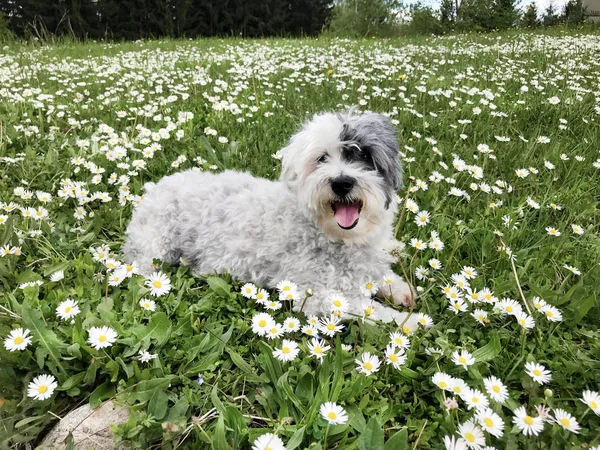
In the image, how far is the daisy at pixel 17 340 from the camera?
2.27 metres

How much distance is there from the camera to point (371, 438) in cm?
199

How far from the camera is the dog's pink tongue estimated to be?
313 centimetres

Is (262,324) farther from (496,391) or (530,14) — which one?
(530,14)

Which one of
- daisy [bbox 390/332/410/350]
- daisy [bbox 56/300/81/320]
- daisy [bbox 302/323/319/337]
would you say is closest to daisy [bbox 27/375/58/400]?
daisy [bbox 56/300/81/320]

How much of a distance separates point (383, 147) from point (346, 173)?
0.42m

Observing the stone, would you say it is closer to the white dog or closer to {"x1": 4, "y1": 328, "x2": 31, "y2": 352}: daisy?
{"x1": 4, "y1": 328, "x2": 31, "y2": 352}: daisy

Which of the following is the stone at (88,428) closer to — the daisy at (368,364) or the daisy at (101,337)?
the daisy at (101,337)

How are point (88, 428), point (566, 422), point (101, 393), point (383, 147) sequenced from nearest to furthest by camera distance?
point (566, 422)
point (88, 428)
point (101, 393)
point (383, 147)

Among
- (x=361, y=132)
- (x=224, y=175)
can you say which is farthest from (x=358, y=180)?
(x=224, y=175)

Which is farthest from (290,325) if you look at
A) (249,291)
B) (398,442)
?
(398,442)

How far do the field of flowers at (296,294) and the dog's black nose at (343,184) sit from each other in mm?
671

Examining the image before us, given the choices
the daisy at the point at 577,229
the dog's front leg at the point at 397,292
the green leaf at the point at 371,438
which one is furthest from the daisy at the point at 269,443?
the daisy at the point at 577,229

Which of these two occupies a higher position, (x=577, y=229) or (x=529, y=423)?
(x=577, y=229)

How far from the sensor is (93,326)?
8.38 feet
